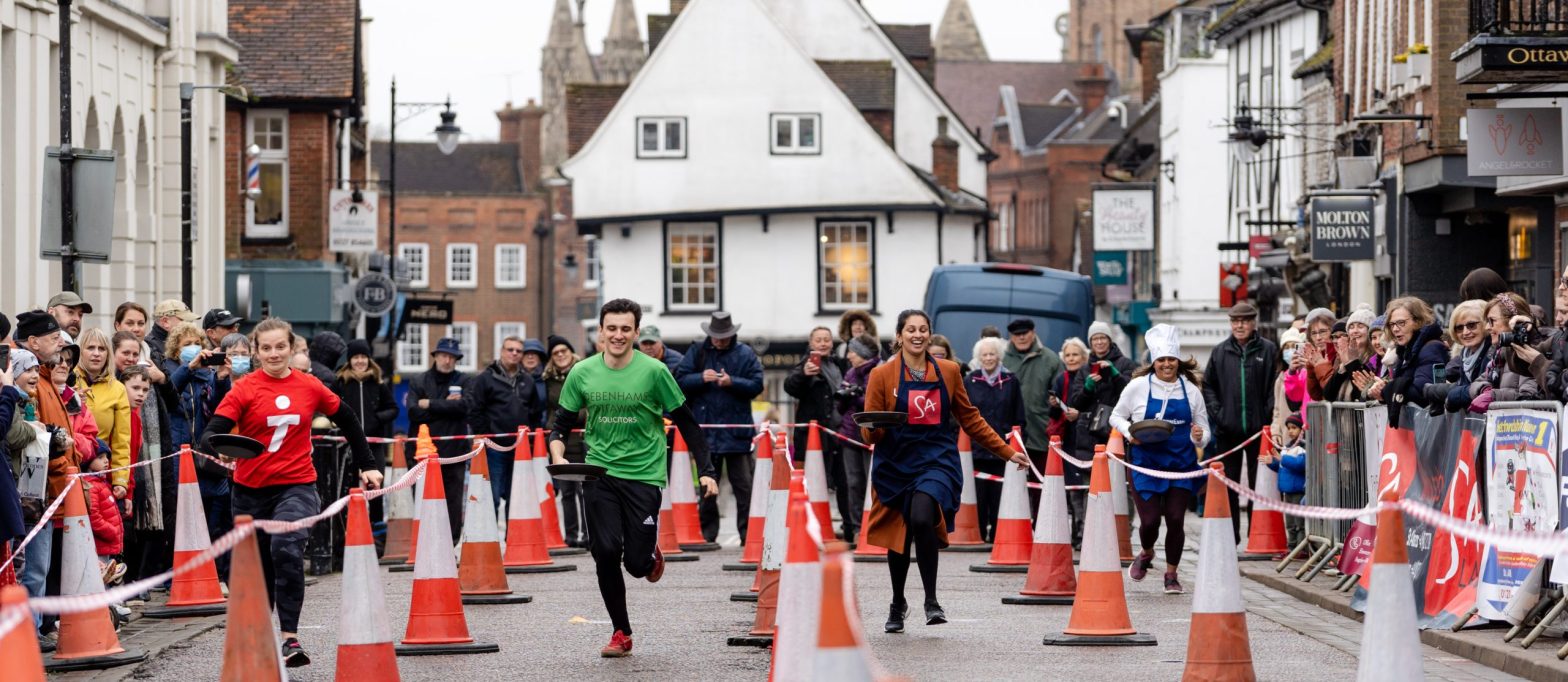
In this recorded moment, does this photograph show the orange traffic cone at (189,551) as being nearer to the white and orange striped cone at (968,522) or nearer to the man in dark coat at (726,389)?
the man in dark coat at (726,389)

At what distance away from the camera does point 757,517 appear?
1828 centimetres

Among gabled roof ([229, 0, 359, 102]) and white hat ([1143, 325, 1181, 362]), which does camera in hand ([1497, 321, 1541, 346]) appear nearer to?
white hat ([1143, 325, 1181, 362])

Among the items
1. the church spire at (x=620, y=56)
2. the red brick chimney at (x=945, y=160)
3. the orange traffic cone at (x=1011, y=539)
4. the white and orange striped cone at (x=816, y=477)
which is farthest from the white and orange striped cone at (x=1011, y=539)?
the church spire at (x=620, y=56)

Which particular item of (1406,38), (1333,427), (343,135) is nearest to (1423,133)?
(1406,38)

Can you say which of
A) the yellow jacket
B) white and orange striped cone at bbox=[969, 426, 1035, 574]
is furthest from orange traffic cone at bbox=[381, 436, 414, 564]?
the yellow jacket

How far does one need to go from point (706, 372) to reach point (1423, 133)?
10670 mm

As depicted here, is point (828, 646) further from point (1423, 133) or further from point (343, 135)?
point (343, 135)

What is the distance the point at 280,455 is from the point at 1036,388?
10550 mm

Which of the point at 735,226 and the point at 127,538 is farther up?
the point at 735,226

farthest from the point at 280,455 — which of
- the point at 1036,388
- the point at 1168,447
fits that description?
the point at 1036,388

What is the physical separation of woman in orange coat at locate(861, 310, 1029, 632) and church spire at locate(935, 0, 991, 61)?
5336 inches

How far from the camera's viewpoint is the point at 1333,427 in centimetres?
1569

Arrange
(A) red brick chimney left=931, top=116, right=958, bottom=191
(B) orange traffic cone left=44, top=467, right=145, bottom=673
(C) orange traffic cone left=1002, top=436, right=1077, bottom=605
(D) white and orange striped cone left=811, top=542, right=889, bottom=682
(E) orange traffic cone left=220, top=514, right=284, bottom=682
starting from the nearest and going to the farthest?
(D) white and orange striped cone left=811, top=542, right=889, bottom=682
(E) orange traffic cone left=220, top=514, right=284, bottom=682
(B) orange traffic cone left=44, top=467, right=145, bottom=673
(C) orange traffic cone left=1002, top=436, right=1077, bottom=605
(A) red brick chimney left=931, top=116, right=958, bottom=191

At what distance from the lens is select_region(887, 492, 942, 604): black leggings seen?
13.2m
